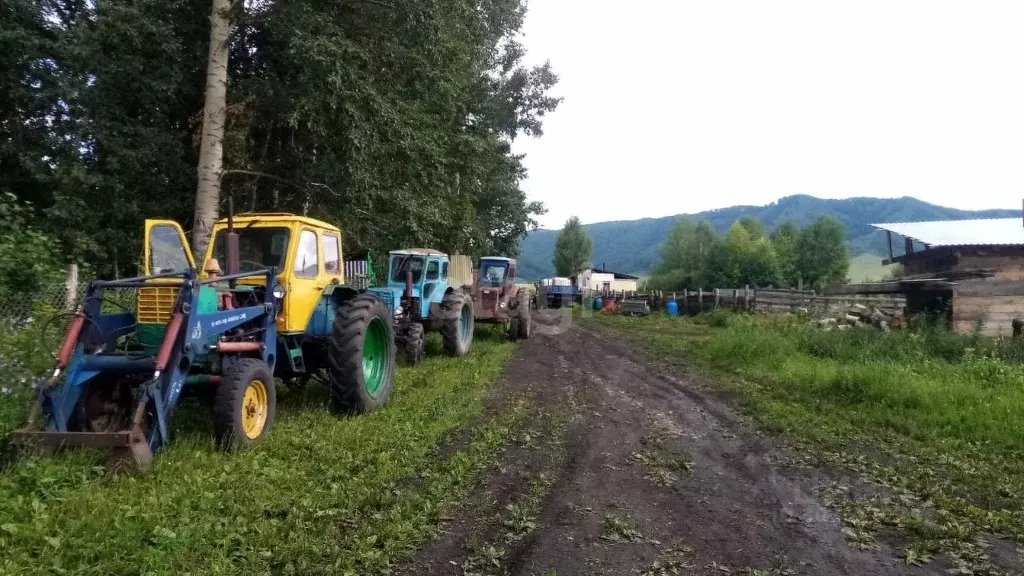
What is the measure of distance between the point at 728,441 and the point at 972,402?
3699mm

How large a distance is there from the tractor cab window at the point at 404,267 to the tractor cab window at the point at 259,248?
17.8 ft

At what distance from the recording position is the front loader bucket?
4.36 metres

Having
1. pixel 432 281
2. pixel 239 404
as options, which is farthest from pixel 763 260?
pixel 239 404

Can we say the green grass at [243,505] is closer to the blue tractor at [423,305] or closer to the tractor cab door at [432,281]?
the blue tractor at [423,305]

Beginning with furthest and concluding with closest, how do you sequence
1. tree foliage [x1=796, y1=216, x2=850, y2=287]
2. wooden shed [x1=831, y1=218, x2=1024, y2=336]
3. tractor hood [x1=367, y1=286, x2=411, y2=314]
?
tree foliage [x1=796, y1=216, x2=850, y2=287] < wooden shed [x1=831, y1=218, x2=1024, y2=336] < tractor hood [x1=367, y1=286, x2=411, y2=314]

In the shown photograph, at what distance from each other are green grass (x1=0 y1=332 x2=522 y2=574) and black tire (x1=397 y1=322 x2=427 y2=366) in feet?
16.2

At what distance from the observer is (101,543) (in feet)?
11.6

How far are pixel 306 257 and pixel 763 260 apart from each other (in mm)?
55645

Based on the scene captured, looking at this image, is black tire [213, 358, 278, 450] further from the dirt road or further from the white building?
the white building

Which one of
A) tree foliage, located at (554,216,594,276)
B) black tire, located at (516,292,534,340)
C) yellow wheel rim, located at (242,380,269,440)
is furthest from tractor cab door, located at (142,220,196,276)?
tree foliage, located at (554,216,594,276)

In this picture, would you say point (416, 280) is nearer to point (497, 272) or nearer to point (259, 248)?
point (497, 272)

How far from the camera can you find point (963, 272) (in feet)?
57.3

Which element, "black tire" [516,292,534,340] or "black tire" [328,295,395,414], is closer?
"black tire" [328,295,395,414]


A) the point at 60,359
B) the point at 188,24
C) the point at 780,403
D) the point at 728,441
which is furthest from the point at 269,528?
the point at 188,24
